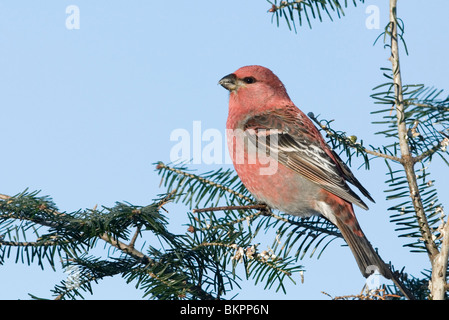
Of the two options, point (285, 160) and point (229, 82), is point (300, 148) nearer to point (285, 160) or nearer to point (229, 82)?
point (285, 160)

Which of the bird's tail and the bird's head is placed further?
the bird's head

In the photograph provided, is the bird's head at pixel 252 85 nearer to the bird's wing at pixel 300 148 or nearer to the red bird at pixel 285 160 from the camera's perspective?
the red bird at pixel 285 160

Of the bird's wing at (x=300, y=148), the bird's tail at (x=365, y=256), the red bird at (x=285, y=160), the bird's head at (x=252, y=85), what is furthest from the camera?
the bird's head at (x=252, y=85)

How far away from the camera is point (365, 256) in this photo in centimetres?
322

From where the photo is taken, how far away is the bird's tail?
298cm

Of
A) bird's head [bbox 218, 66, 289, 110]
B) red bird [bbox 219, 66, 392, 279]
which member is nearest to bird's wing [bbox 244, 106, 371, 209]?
red bird [bbox 219, 66, 392, 279]

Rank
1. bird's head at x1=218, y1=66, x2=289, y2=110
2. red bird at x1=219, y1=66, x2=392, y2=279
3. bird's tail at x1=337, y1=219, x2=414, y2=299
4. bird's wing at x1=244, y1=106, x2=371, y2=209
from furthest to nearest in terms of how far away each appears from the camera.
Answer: bird's head at x1=218, y1=66, x2=289, y2=110
bird's wing at x1=244, y1=106, x2=371, y2=209
red bird at x1=219, y1=66, x2=392, y2=279
bird's tail at x1=337, y1=219, x2=414, y2=299

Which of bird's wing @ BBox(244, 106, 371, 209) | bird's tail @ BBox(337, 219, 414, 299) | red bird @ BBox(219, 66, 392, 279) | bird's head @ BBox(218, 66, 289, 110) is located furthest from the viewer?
bird's head @ BBox(218, 66, 289, 110)

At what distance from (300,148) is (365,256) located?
3.89 feet

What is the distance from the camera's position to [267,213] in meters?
3.53

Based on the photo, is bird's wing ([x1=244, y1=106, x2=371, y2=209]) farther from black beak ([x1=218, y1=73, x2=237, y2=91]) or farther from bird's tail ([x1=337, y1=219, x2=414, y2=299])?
black beak ([x1=218, y1=73, x2=237, y2=91])

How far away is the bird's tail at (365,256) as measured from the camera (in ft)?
9.77

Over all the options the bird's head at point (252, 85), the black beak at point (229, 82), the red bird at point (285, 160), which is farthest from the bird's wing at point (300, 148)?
the black beak at point (229, 82)
